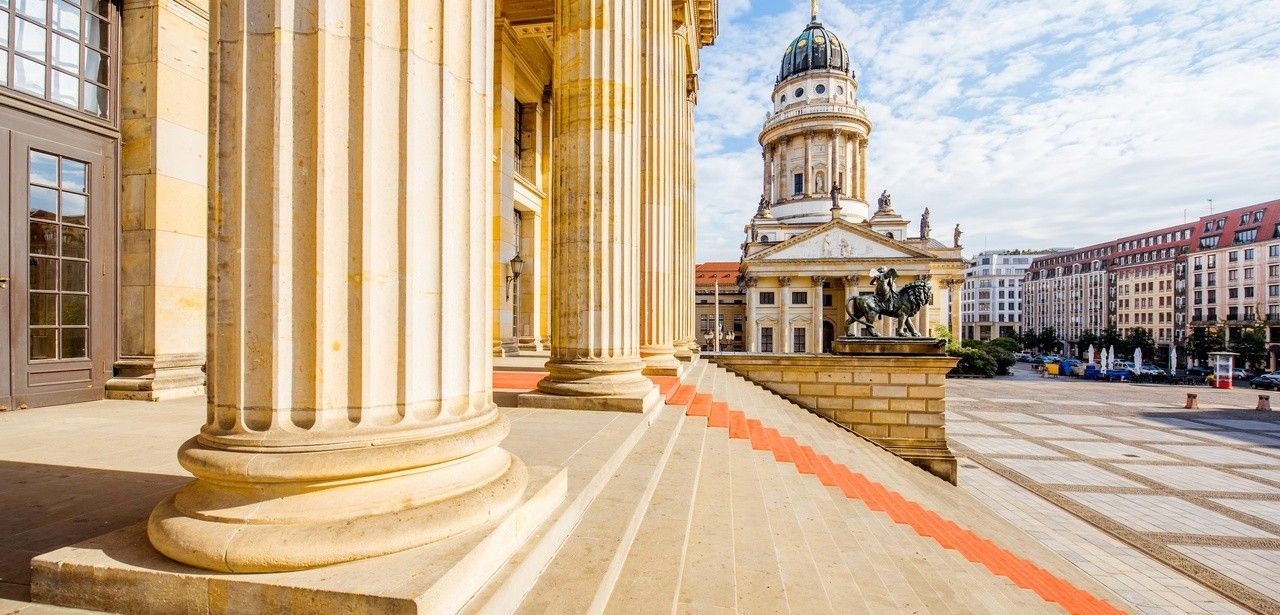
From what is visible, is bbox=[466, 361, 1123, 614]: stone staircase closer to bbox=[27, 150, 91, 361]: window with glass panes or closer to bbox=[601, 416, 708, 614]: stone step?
bbox=[601, 416, 708, 614]: stone step

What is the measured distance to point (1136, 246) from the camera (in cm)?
9231

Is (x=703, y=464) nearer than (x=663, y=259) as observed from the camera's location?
Yes

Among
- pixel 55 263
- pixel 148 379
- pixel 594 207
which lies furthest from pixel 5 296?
pixel 594 207

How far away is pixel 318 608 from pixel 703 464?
15.6 feet

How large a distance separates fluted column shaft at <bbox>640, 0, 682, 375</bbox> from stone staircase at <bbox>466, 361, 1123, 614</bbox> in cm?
384

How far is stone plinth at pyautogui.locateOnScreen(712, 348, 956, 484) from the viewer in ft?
51.1

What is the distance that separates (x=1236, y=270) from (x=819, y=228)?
60.4m

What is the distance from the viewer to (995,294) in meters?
129

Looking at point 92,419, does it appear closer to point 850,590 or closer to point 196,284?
point 196,284

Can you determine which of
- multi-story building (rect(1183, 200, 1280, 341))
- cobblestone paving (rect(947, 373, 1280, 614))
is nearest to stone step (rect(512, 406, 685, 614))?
cobblestone paving (rect(947, 373, 1280, 614))

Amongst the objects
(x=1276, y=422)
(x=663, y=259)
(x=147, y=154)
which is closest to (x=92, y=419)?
(x=147, y=154)

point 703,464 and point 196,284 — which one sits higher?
point 196,284

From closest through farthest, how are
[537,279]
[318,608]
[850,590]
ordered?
[318,608] < [850,590] < [537,279]

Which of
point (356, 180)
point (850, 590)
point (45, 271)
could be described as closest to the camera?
point (356, 180)
